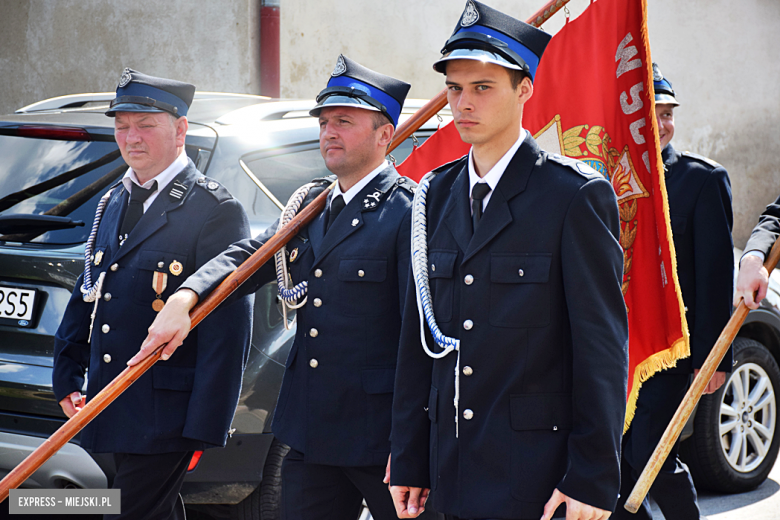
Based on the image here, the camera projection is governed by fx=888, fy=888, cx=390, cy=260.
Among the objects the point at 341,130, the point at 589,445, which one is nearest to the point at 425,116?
the point at 341,130

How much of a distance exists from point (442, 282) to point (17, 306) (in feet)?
6.34

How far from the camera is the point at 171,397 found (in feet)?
9.73

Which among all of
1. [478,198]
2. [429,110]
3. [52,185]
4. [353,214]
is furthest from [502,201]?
[52,185]

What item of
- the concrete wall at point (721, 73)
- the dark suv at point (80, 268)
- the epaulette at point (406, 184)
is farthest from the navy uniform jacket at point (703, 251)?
the concrete wall at point (721, 73)

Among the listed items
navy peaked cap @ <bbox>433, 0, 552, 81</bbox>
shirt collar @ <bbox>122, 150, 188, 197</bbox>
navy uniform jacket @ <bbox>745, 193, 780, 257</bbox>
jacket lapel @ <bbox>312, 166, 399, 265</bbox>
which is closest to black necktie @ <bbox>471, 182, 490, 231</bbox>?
navy peaked cap @ <bbox>433, 0, 552, 81</bbox>

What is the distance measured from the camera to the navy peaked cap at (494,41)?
6.97 ft

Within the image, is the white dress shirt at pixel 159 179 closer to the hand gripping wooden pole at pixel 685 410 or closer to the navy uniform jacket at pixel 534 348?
the navy uniform jacket at pixel 534 348

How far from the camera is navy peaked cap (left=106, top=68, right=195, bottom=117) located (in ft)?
10.0

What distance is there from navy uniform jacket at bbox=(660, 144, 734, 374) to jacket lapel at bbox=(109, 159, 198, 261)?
1967 mm

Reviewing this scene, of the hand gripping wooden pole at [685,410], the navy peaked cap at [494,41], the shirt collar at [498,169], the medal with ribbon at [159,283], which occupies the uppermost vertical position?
the navy peaked cap at [494,41]

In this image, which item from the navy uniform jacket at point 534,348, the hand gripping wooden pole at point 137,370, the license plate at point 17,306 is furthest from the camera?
the license plate at point 17,306

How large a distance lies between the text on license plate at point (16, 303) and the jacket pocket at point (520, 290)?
204cm

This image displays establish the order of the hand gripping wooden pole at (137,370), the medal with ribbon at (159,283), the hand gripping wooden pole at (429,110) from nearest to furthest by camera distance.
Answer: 1. the hand gripping wooden pole at (137,370)
2. the medal with ribbon at (159,283)
3. the hand gripping wooden pole at (429,110)

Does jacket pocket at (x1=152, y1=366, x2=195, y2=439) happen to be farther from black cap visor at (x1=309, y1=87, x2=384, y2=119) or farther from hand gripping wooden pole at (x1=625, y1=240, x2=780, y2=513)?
hand gripping wooden pole at (x1=625, y1=240, x2=780, y2=513)
